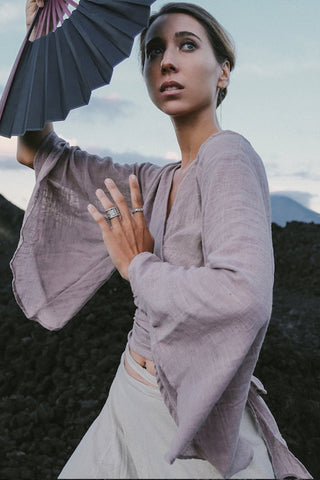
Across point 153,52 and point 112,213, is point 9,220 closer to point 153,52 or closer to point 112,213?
point 153,52

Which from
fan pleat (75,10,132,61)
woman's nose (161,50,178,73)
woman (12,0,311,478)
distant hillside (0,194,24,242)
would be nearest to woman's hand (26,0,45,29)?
fan pleat (75,10,132,61)

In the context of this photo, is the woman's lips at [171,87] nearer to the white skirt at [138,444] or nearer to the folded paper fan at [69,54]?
the folded paper fan at [69,54]

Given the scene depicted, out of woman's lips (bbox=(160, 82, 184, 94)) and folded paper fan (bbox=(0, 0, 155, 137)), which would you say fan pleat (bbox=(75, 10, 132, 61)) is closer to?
folded paper fan (bbox=(0, 0, 155, 137))

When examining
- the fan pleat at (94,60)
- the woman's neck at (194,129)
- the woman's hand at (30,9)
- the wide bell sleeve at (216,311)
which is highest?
the woman's hand at (30,9)

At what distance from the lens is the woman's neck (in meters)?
1.63

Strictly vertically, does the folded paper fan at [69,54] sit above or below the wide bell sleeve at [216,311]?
above

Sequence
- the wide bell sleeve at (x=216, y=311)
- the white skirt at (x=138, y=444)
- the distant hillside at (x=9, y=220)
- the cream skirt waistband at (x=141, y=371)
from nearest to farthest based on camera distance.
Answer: the wide bell sleeve at (x=216, y=311)
the white skirt at (x=138, y=444)
the cream skirt waistband at (x=141, y=371)
the distant hillside at (x=9, y=220)

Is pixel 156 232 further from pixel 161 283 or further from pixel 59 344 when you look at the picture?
pixel 59 344

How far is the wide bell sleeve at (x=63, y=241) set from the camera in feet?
6.49

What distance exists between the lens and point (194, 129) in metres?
1.63

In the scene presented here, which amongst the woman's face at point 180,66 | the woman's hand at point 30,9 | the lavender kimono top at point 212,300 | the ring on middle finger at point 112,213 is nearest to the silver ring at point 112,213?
the ring on middle finger at point 112,213

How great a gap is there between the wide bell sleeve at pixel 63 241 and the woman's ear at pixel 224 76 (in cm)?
37

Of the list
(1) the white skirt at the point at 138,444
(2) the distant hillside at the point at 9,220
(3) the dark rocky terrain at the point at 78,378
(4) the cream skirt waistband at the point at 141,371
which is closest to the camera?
(1) the white skirt at the point at 138,444

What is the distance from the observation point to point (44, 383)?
143 inches
